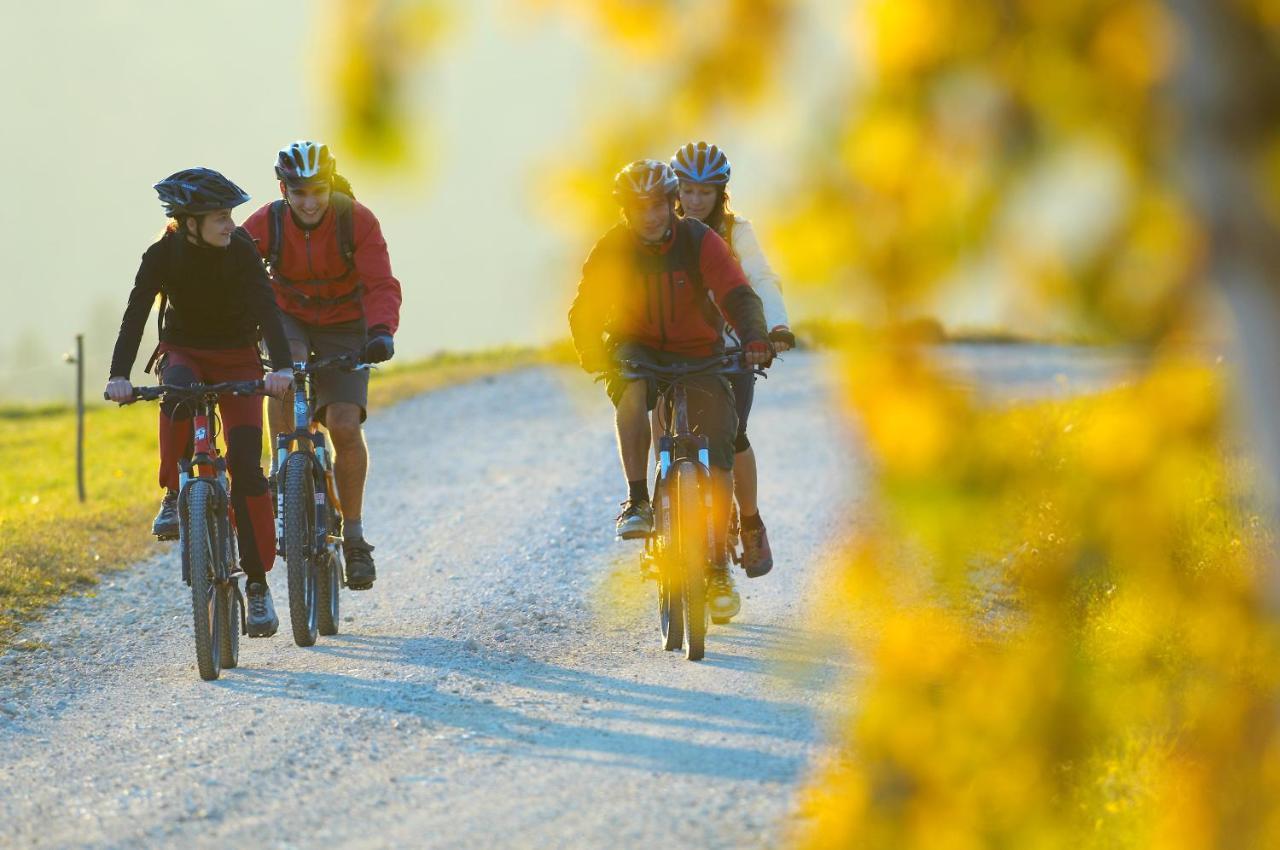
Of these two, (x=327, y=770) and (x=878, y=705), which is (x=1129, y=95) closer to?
(x=878, y=705)

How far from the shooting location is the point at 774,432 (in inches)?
667

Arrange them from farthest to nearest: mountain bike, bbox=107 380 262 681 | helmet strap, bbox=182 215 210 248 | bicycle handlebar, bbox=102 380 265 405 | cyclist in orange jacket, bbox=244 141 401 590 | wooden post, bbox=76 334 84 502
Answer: wooden post, bbox=76 334 84 502 < cyclist in orange jacket, bbox=244 141 401 590 < helmet strap, bbox=182 215 210 248 < mountain bike, bbox=107 380 262 681 < bicycle handlebar, bbox=102 380 265 405

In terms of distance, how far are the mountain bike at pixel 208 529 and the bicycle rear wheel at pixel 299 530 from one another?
10.3 inches

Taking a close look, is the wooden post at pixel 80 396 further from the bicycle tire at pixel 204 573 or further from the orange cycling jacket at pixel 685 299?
the orange cycling jacket at pixel 685 299

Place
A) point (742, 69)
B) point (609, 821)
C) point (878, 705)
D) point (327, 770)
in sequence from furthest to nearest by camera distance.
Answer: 1. point (327, 770)
2. point (609, 821)
3. point (878, 705)
4. point (742, 69)

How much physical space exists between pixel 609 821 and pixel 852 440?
251cm

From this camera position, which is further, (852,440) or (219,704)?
(219,704)

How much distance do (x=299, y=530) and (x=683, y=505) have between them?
183 cm

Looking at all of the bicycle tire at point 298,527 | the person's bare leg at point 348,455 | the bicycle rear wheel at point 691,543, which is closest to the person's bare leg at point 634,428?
the bicycle rear wheel at point 691,543

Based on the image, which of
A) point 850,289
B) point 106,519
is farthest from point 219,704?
point 106,519

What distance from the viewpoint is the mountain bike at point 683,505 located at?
7.48 metres

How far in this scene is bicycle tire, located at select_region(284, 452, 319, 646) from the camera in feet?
25.8

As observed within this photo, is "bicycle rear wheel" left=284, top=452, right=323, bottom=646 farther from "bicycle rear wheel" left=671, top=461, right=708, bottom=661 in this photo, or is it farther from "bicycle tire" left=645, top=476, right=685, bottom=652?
"bicycle rear wheel" left=671, top=461, right=708, bottom=661

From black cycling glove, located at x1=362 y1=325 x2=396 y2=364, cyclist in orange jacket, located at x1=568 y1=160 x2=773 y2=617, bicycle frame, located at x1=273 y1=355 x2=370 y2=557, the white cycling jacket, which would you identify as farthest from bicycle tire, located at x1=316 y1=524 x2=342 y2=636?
the white cycling jacket
